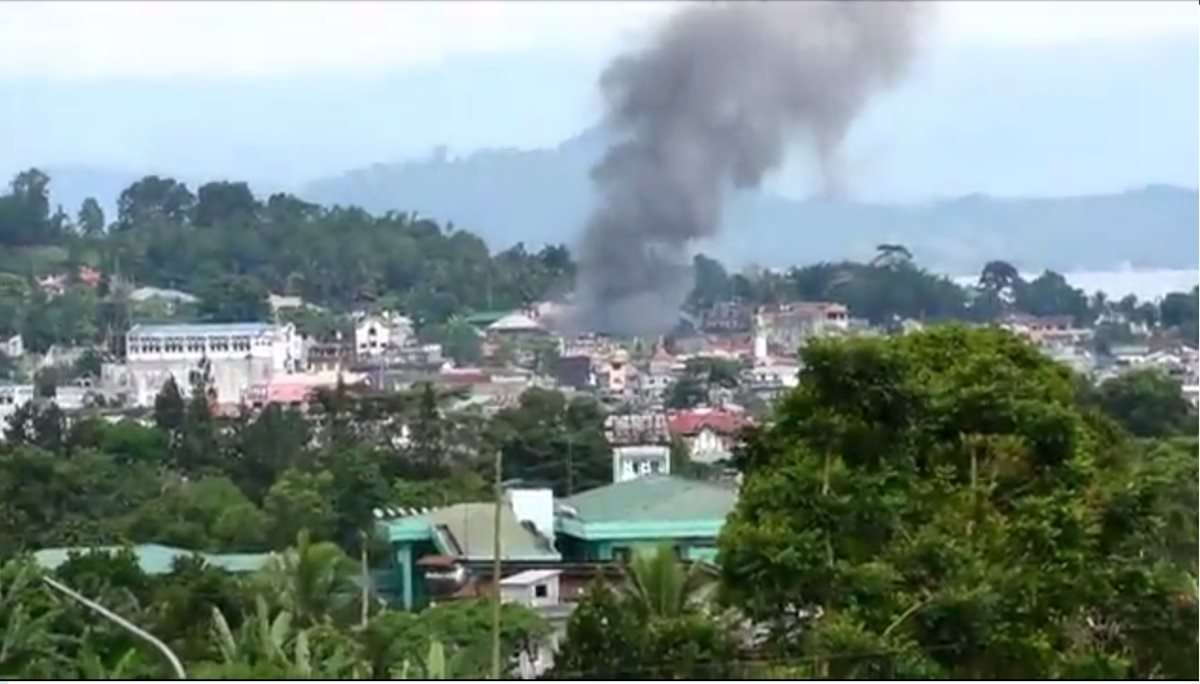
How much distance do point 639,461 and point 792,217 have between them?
1.62 feet

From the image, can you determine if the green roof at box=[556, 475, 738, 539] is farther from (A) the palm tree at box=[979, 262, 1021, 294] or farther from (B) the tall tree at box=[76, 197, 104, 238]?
(B) the tall tree at box=[76, 197, 104, 238]

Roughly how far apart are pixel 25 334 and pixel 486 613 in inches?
33.7

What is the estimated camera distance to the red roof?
121 inches

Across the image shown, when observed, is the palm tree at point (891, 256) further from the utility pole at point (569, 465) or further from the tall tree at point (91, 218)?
the tall tree at point (91, 218)

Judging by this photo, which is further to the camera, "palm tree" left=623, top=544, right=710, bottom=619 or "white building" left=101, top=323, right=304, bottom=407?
"white building" left=101, top=323, right=304, bottom=407

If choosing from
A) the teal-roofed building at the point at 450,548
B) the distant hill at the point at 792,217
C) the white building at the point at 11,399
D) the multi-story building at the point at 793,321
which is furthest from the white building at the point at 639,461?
the white building at the point at 11,399

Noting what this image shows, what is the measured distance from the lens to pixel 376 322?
3145 mm

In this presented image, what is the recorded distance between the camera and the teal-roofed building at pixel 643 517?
289 centimetres

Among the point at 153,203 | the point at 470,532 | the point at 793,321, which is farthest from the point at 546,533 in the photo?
the point at 153,203

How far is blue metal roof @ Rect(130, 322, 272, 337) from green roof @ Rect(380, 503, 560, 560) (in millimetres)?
391

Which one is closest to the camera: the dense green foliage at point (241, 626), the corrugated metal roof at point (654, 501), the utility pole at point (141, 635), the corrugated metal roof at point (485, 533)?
the utility pole at point (141, 635)

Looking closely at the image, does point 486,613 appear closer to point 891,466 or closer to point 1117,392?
point 891,466

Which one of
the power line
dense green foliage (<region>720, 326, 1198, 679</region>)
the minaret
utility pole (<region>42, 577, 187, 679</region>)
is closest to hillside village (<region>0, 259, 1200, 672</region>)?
the minaret

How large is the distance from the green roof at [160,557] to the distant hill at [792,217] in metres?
0.51
